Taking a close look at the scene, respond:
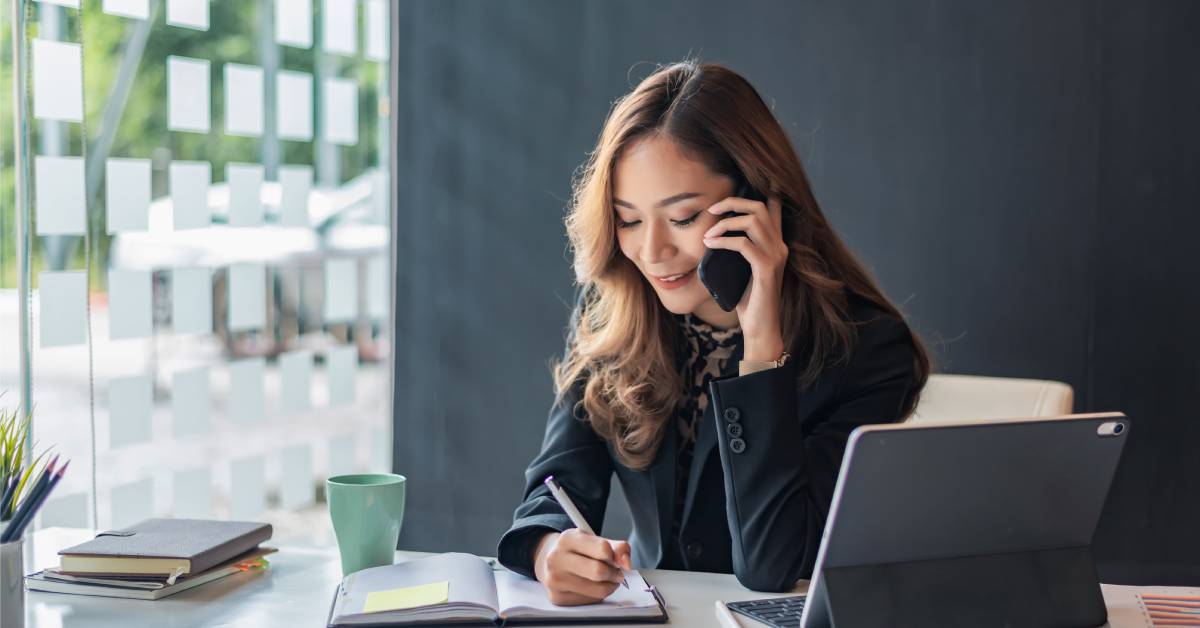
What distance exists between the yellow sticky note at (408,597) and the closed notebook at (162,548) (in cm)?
28

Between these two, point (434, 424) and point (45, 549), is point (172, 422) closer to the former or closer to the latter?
point (434, 424)

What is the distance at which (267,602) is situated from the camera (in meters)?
1.32

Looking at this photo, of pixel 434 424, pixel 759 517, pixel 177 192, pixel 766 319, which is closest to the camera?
pixel 759 517

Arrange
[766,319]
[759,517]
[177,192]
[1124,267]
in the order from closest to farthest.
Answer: [759,517] < [766,319] < [1124,267] < [177,192]

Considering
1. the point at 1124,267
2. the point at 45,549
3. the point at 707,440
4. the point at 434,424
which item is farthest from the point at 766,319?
the point at 434,424

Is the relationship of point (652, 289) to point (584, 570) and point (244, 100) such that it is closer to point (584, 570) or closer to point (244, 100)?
point (584, 570)

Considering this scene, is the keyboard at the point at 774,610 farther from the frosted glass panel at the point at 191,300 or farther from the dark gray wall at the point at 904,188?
the frosted glass panel at the point at 191,300

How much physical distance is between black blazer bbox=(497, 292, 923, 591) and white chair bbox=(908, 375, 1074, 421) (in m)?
0.26

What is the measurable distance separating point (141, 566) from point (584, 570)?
1.88 ft

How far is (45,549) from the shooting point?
1.56 m

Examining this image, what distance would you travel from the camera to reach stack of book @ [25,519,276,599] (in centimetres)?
134

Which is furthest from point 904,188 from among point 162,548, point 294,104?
point 162,548

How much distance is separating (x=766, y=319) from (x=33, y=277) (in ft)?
5.64

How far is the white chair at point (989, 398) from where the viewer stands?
192 cm
